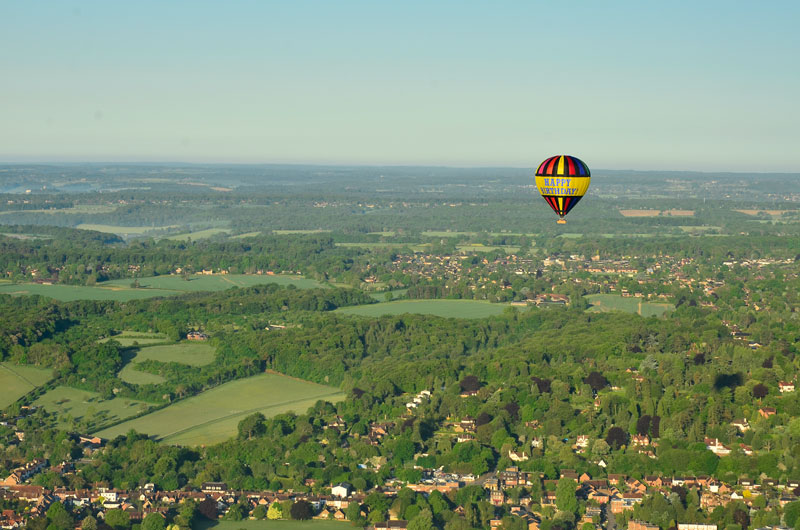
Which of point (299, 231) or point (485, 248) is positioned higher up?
point (485, 248)

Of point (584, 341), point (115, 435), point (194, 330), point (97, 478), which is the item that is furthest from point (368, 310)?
point (97, 478)

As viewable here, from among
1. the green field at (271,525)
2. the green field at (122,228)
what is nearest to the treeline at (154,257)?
the green field at (122,228)

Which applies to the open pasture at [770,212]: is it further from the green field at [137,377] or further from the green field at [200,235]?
the green field at [137,377]

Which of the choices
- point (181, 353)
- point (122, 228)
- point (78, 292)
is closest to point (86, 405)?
point (181, 353)

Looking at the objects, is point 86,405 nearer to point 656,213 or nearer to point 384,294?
point 384,294

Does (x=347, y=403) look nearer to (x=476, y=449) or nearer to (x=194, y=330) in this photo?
(x=476, y=449)

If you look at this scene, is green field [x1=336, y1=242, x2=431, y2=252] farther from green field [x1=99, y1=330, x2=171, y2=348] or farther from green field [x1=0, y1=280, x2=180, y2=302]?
green field [x1=99, y1=330, x2=171, y2=348]
